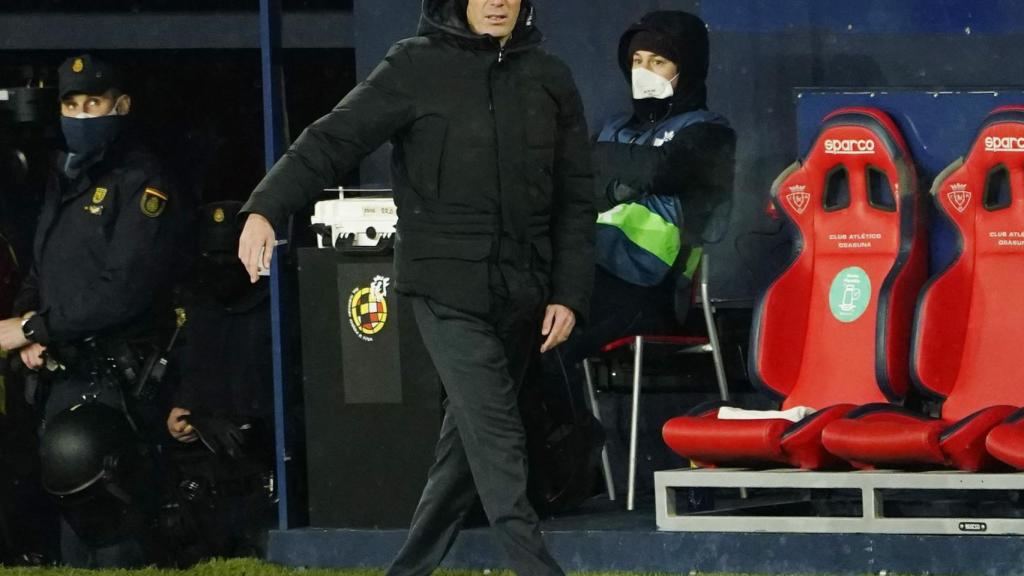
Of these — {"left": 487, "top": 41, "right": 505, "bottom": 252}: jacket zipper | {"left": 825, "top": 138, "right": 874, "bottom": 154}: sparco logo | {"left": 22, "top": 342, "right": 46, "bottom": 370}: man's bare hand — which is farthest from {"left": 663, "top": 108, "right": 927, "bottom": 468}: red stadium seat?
{"left": 22, "top": 342, "right": 46, "bottom": 370}: man's bare hand

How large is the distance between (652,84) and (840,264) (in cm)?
95

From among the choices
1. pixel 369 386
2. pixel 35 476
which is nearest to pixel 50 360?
pixel 35 476

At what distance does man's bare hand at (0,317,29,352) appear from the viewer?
792 centimetres

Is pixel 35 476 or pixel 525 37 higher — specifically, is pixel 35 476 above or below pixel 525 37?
below

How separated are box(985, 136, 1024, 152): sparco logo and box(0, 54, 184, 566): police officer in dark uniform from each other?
2890mm

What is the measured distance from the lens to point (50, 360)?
798cm

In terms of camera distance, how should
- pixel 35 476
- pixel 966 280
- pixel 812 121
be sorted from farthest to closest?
1. pixel 35 476
2. pixel 812 121
3. pixel 966 280

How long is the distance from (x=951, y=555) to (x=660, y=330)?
5.56 feet

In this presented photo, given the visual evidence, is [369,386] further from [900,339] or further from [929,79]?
[929,79]

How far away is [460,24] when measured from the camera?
590 centimetres

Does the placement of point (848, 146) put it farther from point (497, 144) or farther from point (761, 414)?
point (497, 144)

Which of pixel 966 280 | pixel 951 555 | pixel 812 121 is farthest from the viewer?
pixel 812 121

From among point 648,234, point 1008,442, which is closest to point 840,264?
point 648,234

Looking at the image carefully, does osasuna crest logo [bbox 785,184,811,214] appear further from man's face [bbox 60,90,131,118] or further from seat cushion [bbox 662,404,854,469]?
man's face [bbox 60,90,131,118]
